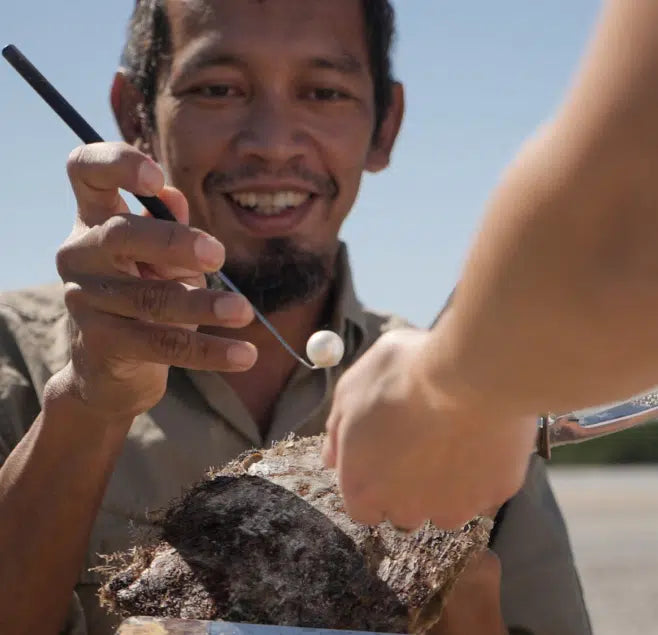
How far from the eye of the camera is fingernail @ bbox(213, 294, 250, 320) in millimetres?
1804

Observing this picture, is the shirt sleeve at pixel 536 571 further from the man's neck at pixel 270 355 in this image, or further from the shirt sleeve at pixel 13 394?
the shirt sleeve at pixel 13 394

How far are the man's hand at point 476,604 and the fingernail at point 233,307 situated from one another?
0.62m

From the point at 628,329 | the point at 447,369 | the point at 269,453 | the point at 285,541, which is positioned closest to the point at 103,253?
the point at 269,453

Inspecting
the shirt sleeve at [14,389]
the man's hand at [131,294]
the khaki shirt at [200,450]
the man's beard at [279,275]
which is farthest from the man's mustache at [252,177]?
the man's hand at [131,294]

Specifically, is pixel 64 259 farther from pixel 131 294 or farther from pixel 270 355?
pixel 270 355

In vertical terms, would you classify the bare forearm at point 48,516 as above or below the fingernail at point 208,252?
below

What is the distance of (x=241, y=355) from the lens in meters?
1.86

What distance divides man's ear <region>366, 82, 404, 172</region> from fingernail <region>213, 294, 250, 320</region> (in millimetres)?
1359

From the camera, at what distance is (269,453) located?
1.98 meters

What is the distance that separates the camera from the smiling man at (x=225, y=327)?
2162 millimetres

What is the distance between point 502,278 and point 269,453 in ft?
3.57

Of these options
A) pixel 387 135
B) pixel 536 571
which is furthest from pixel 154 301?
pixel 387 135

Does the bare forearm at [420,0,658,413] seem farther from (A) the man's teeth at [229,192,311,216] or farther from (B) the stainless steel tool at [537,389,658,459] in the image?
(A) the man's teeth at [229,192,311,216]

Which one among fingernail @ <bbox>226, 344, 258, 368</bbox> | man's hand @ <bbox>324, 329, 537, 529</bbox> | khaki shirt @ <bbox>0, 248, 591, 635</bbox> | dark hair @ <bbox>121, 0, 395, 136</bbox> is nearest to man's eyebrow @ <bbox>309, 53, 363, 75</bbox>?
dark hair @ <bbox>121, 0, 395, 136</bbox>
